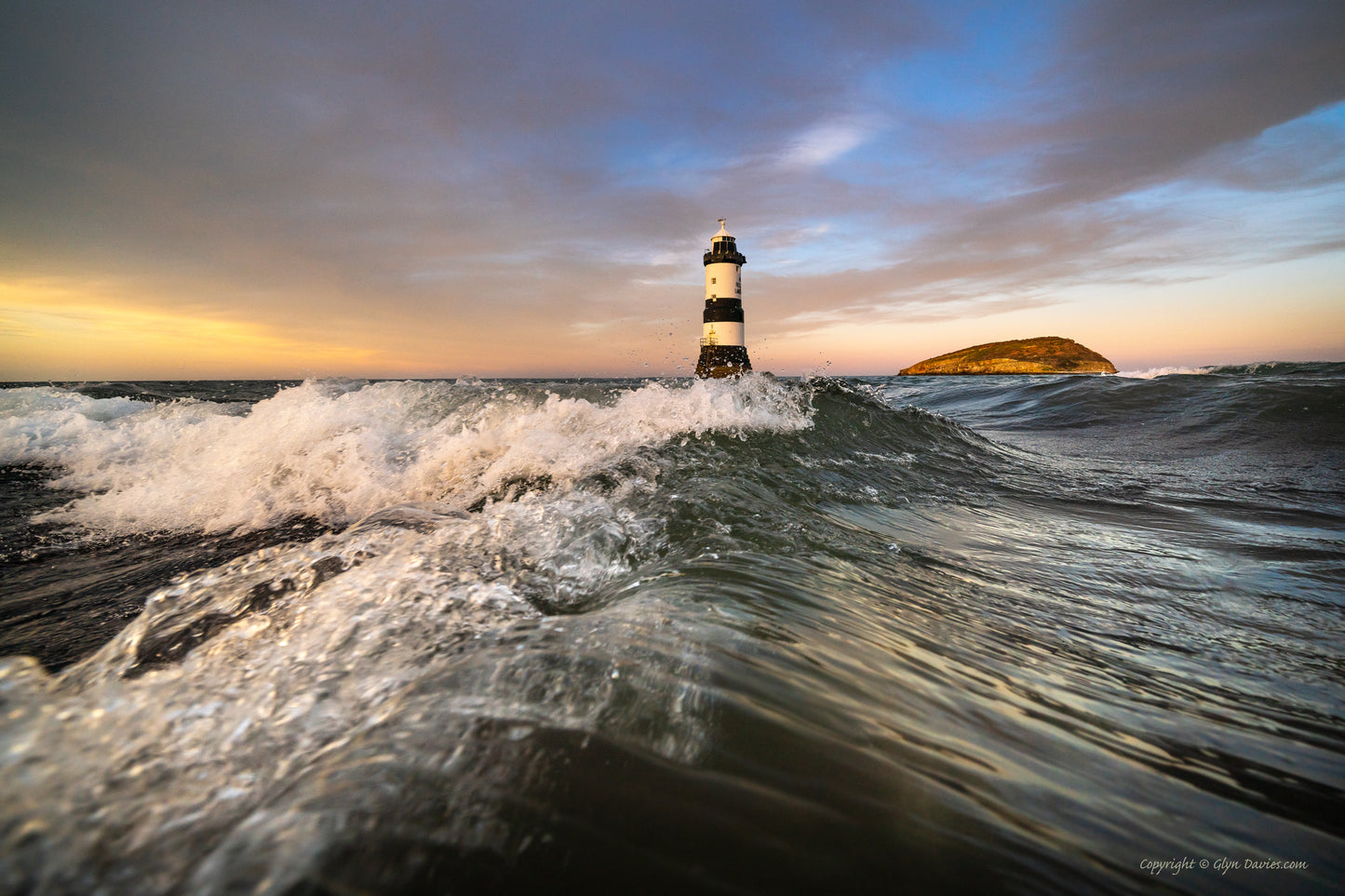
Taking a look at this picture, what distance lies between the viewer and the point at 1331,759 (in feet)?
4.62

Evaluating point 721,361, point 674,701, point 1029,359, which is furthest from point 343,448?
point 1029,359

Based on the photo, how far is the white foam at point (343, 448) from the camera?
14.7ft

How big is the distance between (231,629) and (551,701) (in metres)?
1.23

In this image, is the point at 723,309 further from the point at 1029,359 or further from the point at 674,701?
the point at 1029,359

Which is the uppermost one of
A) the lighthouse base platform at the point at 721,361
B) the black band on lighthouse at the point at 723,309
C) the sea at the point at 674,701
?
the black band on lighthouse at the point at 723,309

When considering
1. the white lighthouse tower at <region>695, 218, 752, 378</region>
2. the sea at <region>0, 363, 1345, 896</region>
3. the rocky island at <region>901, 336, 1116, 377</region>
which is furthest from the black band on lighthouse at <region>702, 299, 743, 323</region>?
the rocky island at <region>901, 336, 1116, 377</region>

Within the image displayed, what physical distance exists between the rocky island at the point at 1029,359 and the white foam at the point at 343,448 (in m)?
49.2

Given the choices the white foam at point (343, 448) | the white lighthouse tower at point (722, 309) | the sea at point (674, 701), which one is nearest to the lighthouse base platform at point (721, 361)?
the white lighthouse tower at point (722, 309)

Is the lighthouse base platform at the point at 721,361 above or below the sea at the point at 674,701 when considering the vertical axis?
above

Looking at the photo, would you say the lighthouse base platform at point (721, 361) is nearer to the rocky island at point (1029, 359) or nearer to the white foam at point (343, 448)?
the white foam at point (343, 448)

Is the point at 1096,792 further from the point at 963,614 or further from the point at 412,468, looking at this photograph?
the point at 412,468

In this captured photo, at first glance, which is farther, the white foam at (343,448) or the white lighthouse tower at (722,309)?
the white lighthouse tower at (722,309)

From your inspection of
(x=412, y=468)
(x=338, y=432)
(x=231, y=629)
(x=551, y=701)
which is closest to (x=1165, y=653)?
(x=551, y=701)

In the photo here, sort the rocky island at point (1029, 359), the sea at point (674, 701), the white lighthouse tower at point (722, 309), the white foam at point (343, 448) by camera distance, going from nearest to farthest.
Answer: the sea at point (674, 701) → the white foam at point (343, 448) → the white lighthouse tower at point (722, 309) → the rocky island at point (1029, 359)
